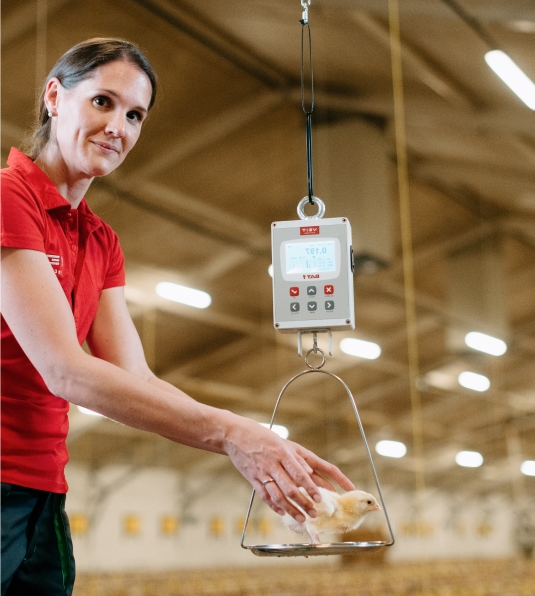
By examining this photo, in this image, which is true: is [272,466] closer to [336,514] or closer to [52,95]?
[336,514]

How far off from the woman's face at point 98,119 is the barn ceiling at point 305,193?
2.00 m

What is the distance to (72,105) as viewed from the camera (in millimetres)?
1129

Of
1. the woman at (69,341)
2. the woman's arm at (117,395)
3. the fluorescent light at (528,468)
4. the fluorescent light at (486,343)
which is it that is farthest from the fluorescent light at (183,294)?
the woman's arm at (117,395)

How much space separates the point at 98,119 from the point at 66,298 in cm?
27

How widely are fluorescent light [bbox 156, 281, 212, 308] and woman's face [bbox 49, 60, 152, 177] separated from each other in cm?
348

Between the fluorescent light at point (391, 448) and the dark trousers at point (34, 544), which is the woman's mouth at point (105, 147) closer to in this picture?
the dark trousers at point (34, 544)

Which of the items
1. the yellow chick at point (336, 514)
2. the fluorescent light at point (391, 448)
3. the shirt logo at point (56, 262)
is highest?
the fluorescent light at point (391, 448)

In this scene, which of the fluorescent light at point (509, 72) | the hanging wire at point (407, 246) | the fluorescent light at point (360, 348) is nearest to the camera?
the fluorescent light at point (509, 72)

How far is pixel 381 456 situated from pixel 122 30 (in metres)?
4.70

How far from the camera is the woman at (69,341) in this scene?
0.94 meters

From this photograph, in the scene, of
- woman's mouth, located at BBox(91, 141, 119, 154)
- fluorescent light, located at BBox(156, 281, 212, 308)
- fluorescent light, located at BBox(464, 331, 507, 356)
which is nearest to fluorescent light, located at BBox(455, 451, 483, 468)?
fluorescent light, located at BBox(464, 331, 507, 356)

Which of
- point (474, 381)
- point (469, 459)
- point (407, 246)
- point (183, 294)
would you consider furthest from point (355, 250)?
point (469, 459)

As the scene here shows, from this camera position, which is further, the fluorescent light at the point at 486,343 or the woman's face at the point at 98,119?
the fluorescent light at the point at 486,343

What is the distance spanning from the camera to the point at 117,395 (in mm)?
934
